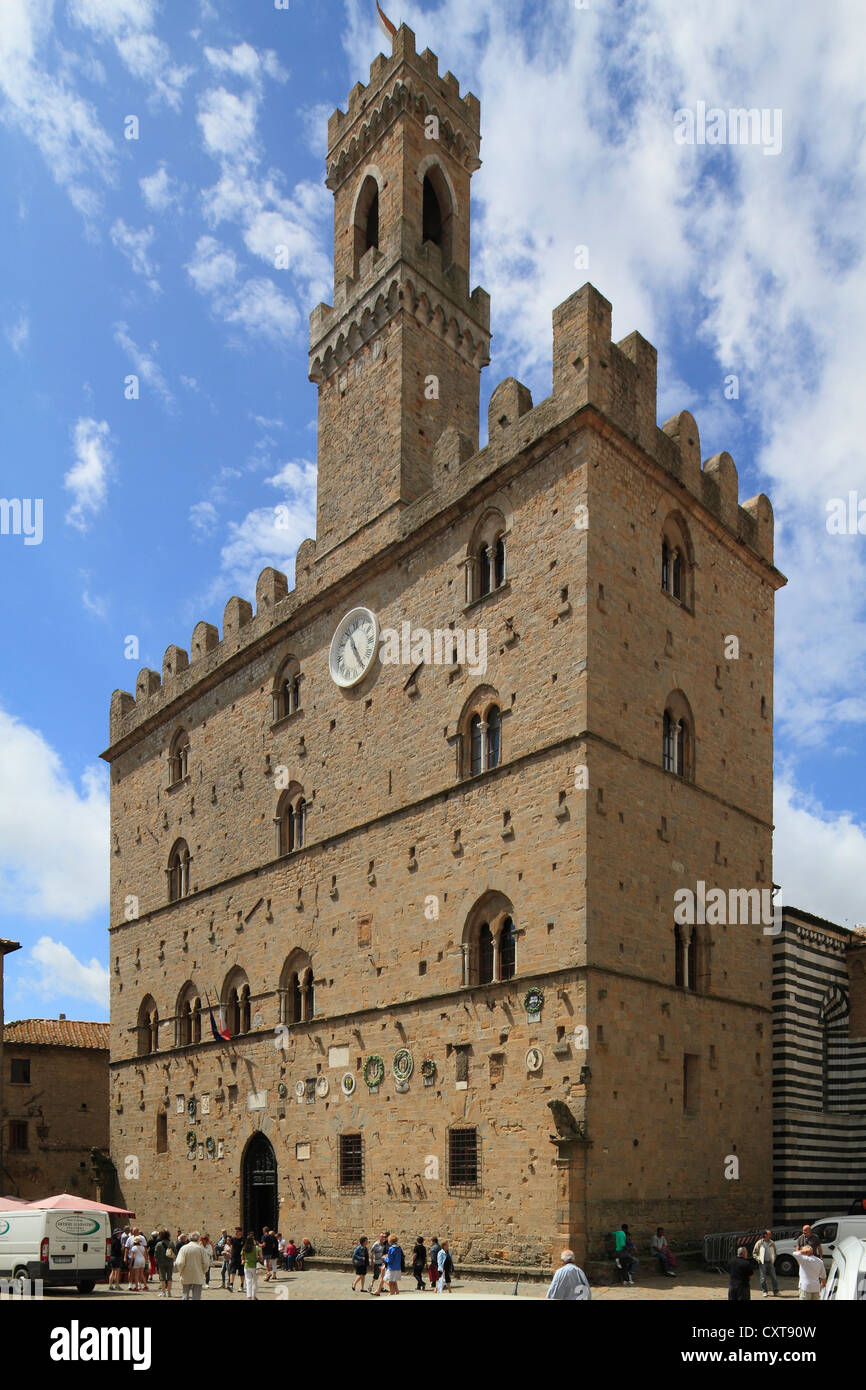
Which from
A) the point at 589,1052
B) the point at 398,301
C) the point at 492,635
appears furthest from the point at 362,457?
the point at 589,1052

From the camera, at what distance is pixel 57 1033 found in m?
41.6

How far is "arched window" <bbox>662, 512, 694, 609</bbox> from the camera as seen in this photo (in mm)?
23547

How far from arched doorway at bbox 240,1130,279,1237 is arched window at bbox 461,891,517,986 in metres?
7.95

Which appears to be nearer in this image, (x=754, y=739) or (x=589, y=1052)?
(x=589, y=1052)

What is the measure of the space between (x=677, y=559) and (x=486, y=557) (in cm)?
387

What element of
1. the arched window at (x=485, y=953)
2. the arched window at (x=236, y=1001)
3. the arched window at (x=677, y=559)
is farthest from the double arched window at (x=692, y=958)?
the arched window at (x=236, y=1001)

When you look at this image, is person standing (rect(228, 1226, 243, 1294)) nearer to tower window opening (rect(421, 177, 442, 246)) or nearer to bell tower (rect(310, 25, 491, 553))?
bell tower (rect(310, 25, 491, 553))

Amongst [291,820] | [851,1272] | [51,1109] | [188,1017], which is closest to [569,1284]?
[851,1272]

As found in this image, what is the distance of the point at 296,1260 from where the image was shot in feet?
78.1

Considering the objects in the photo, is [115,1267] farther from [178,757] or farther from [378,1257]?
[178,757]

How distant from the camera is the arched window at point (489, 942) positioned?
69.3 feet

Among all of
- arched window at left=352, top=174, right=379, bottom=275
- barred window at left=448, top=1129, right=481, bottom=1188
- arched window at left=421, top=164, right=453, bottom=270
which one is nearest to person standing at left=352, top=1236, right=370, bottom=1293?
barred window at left=448, top=1129, right=481, bottom=1188
